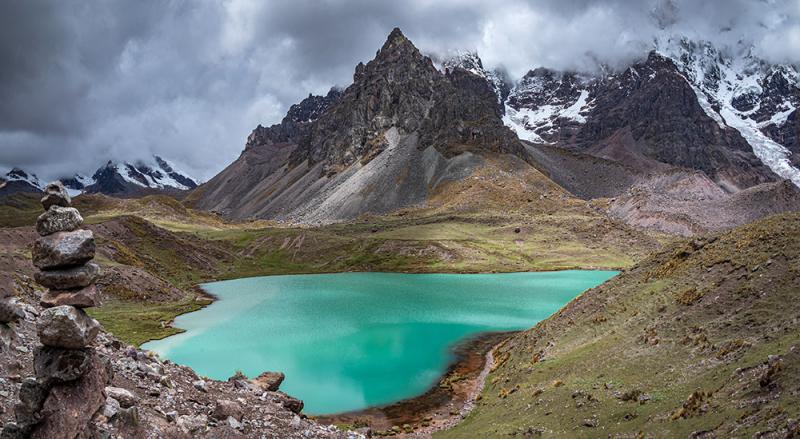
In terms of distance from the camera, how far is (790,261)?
1085 inches

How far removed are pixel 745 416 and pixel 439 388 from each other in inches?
1156

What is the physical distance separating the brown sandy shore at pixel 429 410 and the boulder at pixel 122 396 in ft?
62.4

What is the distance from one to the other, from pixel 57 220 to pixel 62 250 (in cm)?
119

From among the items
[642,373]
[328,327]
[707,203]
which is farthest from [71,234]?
[707,203]

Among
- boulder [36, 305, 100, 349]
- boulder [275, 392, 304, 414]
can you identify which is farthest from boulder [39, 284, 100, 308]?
boulder [275, 392, 304, 414]

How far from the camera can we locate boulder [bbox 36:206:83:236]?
16812 millimetres

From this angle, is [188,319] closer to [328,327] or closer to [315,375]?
[328,327]

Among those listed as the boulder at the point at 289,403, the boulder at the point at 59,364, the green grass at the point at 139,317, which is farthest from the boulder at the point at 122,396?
the green grass at the point at 139,317

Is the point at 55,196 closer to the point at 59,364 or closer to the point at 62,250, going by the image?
the point at 62,250

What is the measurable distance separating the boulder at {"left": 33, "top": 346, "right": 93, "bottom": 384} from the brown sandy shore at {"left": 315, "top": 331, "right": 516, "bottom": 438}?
2223 cm

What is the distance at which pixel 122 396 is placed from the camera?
18500 mm

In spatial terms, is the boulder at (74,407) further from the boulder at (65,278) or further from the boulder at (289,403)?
the boulder at (289,403)

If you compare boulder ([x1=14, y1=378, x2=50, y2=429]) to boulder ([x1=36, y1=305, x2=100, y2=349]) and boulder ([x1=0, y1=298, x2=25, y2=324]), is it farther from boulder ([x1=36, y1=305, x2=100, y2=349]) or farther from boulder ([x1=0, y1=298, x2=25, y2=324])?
boulder ([x1=0, y1=298, x2=25, y2=324])

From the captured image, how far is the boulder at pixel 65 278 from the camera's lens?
Result: 16.5m
